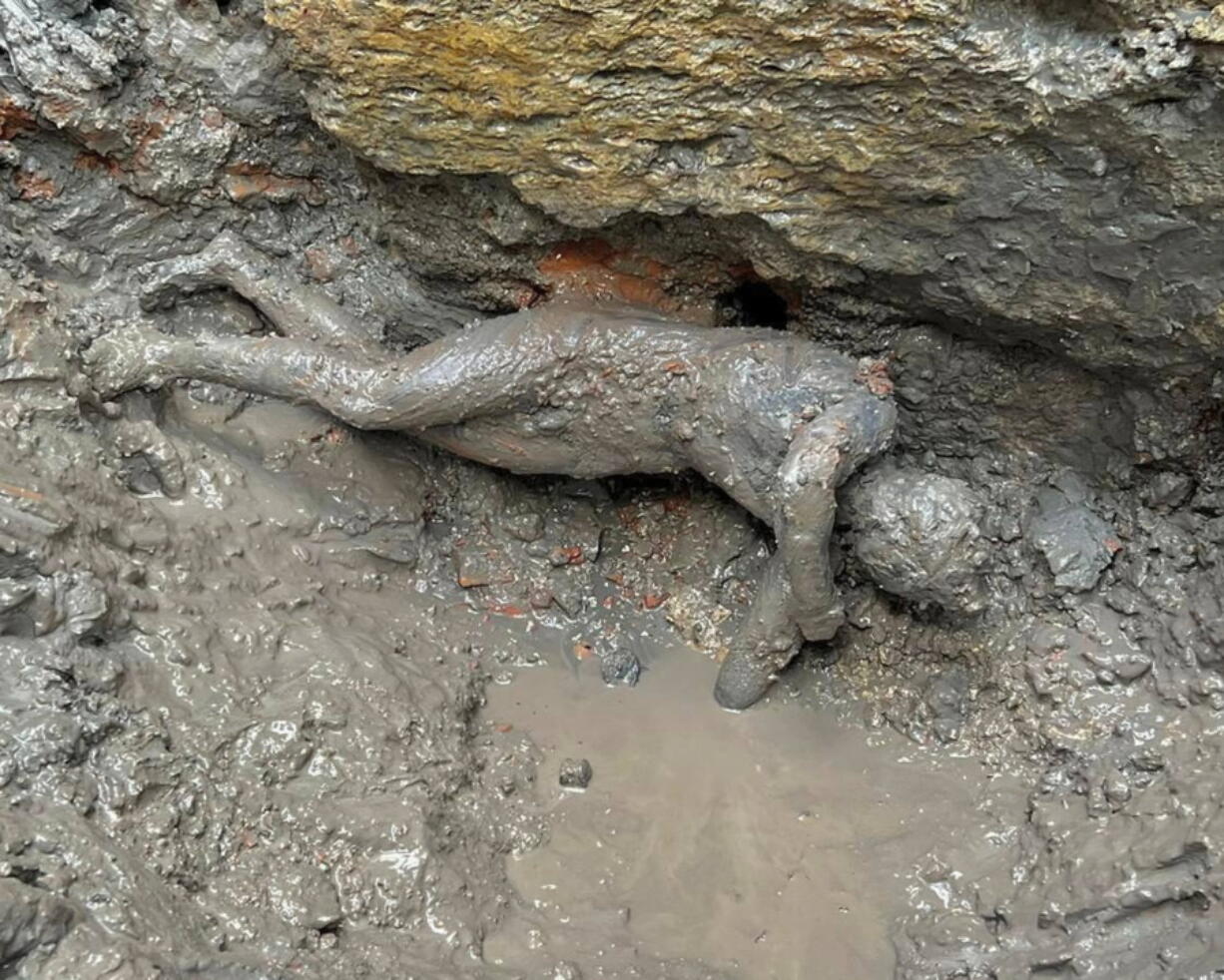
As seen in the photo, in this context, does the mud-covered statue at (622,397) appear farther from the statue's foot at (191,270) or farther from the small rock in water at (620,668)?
the small rock in water at (620,668)

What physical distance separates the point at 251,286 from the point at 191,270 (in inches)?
6.4

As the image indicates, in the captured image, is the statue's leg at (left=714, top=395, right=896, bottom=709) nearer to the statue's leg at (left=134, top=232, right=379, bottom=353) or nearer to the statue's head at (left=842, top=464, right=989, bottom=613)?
the statue's head at (left=842, top=464, right=989, bottom=613)

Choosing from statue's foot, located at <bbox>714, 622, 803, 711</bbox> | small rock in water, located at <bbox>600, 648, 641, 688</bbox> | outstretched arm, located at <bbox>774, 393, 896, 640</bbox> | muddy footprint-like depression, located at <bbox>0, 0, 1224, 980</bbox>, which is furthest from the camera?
small rock in water, located at <bbox>600, 648, 641, 688</bbox>

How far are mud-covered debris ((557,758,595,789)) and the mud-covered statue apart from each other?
43 centimetres

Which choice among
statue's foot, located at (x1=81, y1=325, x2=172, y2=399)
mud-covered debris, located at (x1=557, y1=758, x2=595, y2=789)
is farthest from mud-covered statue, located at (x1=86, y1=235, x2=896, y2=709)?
mud-covered debris, located at (x1=557, y1=758, x2=595, y2=789)

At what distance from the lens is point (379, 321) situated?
2988mm

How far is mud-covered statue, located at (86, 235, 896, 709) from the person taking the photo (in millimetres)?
2543

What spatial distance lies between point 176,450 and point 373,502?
0.52 meters

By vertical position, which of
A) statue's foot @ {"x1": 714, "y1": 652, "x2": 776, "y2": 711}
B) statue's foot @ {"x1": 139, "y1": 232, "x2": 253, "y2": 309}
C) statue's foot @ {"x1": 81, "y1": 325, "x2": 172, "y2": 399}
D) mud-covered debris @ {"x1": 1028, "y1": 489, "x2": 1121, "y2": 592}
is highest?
statue's foot @ {"x1": 139, "y1": 232, "x2": 253, "y2": 309}

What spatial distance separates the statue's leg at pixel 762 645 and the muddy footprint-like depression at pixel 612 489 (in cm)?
2

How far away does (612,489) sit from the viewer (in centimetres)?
321

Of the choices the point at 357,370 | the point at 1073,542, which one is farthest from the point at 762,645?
the point at 357,370

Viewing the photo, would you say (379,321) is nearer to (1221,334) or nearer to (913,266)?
(913,266)

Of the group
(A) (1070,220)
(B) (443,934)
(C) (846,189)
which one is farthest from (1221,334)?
(B) (443,934)
